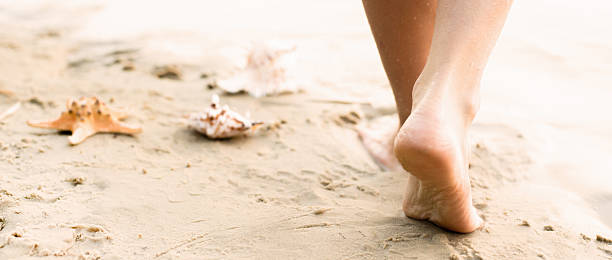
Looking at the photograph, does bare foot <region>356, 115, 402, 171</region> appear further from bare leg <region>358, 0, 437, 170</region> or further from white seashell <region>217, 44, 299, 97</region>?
white seashell <region>217, 44, 299, 97</region>

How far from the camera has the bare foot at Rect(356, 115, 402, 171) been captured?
7.24 feet

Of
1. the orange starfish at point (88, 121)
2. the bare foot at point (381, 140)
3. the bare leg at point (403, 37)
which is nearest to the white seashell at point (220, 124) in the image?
the orange starfish at point (88, 121)

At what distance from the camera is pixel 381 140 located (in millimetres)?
2344

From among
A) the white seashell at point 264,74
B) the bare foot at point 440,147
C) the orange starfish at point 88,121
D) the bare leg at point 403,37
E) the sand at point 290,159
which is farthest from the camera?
the white seashell at point 264,74

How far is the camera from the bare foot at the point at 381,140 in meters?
2.21

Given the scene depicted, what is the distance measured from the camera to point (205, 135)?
2438 mm

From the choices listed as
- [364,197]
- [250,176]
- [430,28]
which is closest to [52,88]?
[250,176]

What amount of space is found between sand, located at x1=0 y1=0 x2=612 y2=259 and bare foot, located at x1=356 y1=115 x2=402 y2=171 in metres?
0.05

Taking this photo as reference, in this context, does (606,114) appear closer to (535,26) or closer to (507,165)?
(507,165)

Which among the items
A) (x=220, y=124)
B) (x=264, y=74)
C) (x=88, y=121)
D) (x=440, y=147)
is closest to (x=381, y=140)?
(x=220, y=124)

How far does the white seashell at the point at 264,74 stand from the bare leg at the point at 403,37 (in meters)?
1.26

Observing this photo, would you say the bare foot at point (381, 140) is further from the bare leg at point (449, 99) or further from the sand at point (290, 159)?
the bare leg at point (449, 99)

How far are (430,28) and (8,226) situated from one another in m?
1.37

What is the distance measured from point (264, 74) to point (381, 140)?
925 millimetres
